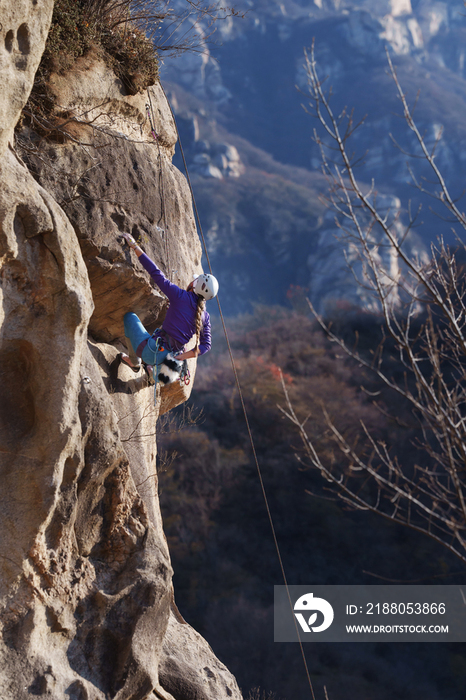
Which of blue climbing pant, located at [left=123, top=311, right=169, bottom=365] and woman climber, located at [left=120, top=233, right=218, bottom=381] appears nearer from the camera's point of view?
woman climber, located at [left=120, top=233, right=218, bottom=381]

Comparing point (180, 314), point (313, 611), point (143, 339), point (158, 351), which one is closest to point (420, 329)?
point (180, 314)

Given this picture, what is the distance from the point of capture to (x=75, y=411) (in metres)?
4.55

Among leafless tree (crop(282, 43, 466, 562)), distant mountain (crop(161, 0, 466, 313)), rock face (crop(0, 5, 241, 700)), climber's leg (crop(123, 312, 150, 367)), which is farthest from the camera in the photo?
distant mountain (crop(161, 0, 466, 313))

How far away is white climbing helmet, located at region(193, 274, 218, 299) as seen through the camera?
5902mm

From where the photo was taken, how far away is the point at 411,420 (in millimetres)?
26547

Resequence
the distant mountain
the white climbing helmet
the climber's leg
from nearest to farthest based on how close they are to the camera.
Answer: the white climbing helmet → the climber's leg → the distant mountain

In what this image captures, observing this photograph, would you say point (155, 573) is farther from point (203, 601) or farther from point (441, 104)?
point (441, 104)

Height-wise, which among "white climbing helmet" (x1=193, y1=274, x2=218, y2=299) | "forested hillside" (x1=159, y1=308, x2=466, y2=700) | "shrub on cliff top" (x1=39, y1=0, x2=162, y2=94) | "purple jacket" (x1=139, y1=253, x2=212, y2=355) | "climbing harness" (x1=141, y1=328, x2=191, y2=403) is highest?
"shrub on cliff top" (x1=39, y1=0, x2=162, y2=94)

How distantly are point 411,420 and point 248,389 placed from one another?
8.02m

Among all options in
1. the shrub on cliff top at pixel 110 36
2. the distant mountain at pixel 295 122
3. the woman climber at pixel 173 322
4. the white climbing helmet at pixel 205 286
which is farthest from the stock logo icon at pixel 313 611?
the distant mountain at pixel 295 122

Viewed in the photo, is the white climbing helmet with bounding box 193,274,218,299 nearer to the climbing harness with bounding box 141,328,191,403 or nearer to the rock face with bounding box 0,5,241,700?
the climbing harness with bounding box 141,328,191,403

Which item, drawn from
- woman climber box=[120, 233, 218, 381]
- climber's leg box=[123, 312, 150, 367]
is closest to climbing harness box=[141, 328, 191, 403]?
woman climber box=[120, 233, 218, 381]

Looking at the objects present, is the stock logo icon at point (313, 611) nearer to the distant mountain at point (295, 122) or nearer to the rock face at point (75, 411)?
the rock face at point (75, 411)

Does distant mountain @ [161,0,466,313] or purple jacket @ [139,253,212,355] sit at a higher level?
purple jacket @ [139,253,212,355]
